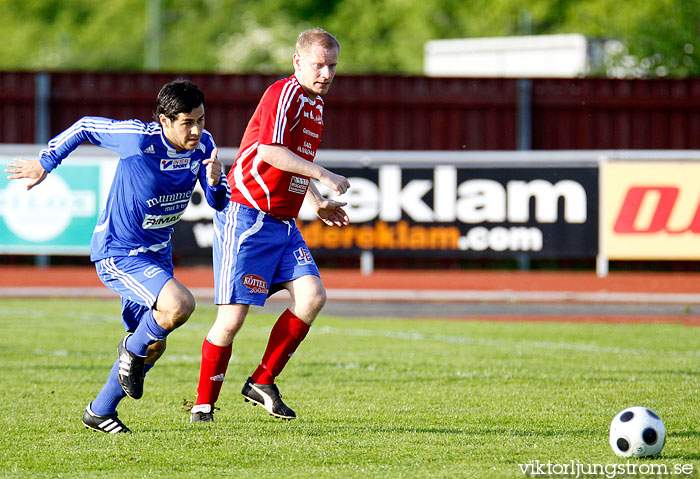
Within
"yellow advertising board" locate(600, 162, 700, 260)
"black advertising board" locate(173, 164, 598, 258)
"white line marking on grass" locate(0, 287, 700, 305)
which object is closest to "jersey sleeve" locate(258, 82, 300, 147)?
"white line marking on grass" locate(0, 287, 700, 305)

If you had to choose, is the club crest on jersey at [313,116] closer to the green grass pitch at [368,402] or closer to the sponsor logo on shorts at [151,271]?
the sponsor logo on shorts at [151,271]

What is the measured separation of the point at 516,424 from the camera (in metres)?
6.26

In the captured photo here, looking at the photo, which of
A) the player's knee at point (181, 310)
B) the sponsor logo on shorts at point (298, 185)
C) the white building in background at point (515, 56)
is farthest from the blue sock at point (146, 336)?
the white building in background at point (515, 56)

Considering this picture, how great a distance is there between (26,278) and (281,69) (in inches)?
1006

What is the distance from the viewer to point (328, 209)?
242 inches

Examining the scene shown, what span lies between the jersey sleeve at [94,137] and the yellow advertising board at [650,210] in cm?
1123

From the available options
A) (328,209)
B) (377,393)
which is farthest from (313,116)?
(377,393)

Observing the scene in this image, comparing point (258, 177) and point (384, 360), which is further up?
point (258, 177)

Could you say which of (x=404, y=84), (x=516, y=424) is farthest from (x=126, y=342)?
(x=404, y=84)

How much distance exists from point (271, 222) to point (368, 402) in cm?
153

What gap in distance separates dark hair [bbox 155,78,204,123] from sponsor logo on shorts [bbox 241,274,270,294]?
1.01m

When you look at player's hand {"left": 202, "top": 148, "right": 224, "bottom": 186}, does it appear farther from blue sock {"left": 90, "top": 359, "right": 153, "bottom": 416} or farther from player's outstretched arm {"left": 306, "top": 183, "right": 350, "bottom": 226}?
blue sock {"left": 90, "top": 359, "right": 153, "bottom": 416}

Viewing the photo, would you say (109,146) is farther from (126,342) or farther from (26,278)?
(26,278)

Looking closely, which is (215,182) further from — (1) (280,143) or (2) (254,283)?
(2) (254,283)
